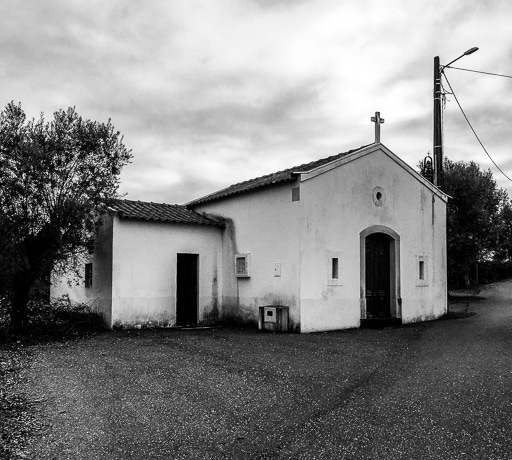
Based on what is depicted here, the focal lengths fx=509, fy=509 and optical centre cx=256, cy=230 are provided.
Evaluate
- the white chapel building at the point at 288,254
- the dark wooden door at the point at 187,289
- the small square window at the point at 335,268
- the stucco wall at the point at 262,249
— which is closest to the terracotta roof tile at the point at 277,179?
the white chapel building at the point at 288,254

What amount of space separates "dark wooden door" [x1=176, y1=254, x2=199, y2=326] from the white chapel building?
30 millimetres

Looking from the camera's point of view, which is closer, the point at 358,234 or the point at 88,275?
the point at 358,234

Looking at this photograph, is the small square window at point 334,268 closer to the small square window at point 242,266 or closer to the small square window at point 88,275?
the small square window at point 242,266

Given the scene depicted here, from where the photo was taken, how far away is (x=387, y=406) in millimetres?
5887

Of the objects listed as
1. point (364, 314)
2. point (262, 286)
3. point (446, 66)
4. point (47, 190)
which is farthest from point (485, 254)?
point (47, 190)

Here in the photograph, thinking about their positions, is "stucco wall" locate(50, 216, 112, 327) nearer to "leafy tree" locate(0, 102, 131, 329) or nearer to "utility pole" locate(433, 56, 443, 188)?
"leafy tree" locate(0, 102, 131, 329)

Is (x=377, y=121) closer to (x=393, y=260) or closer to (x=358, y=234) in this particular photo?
(x=358, y=234)

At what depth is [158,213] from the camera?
47.7ft

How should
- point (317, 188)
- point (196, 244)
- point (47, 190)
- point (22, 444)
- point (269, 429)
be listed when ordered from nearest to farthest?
point (22, 444)
point (269, 429)
point (47, 190)
point (317, 188)
point (196, 244)

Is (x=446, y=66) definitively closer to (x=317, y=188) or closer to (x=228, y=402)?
(x=317, y=188)

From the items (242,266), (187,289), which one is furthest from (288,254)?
(187,289)

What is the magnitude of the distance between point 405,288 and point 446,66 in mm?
9064

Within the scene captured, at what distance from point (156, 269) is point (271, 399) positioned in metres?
8.37

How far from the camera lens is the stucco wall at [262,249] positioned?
506 inches
